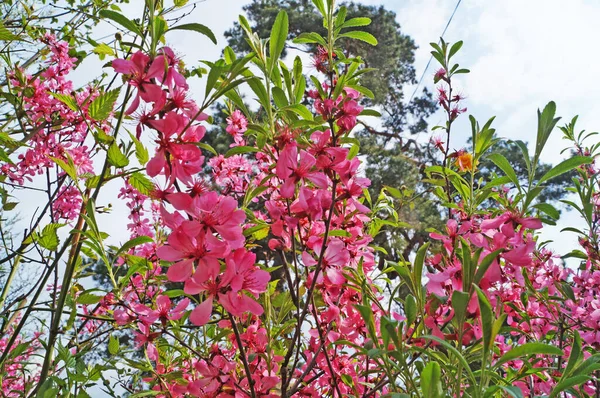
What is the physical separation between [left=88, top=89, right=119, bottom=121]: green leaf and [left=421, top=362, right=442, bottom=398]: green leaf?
101 centimetres

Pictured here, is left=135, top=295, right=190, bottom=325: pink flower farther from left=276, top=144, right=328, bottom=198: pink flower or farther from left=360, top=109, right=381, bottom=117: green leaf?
left=360, top=109, right=381, bottom=117: green leaf

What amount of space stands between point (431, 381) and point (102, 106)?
105 centimetres

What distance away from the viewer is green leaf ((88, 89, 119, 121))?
119cm

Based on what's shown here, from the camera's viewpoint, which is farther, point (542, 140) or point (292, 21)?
point (292, 21)

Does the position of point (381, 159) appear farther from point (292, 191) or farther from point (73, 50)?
point (292, 191)

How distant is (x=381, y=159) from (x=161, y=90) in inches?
365

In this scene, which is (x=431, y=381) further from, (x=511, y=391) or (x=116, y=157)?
(x=116, y=157)

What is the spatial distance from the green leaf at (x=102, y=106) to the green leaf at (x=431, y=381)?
1008mm

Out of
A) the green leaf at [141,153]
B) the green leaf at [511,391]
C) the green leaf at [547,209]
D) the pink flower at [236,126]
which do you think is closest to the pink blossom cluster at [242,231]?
the green leaf at [141,153]

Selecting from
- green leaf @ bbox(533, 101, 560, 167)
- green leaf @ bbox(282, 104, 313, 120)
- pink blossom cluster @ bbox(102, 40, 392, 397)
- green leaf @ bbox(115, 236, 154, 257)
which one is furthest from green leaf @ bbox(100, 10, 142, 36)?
green leaf @ bbox(533, 101, 560, 167)

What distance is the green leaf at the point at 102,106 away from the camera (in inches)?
46.9

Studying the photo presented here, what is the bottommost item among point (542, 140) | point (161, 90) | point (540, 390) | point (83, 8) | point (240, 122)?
point (540, 390)

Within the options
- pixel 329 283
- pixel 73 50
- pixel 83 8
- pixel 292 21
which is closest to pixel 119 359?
pixel 329 283

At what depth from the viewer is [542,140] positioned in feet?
2.92
